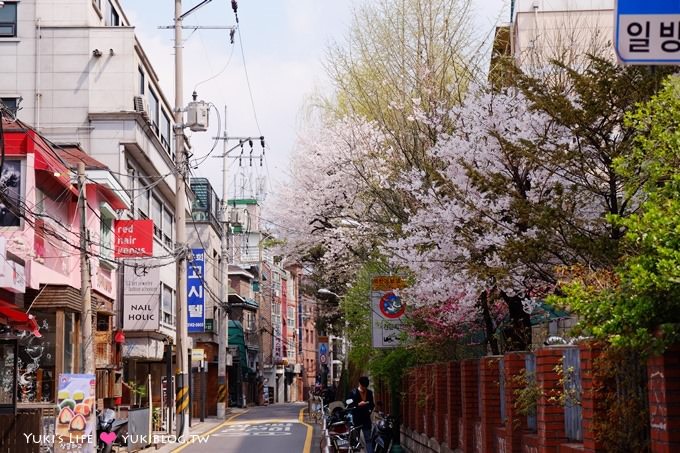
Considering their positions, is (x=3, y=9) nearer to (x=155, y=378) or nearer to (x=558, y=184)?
(x=155, y=378)

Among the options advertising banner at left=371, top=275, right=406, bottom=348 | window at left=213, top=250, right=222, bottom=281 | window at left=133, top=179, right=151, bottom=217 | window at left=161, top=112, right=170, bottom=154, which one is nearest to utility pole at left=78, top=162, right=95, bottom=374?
advertising banner at left=371, top=275, right=406, bottom=348

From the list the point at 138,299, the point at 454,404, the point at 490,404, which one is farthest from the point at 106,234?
the point at 490,404

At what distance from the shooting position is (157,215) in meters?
48.5

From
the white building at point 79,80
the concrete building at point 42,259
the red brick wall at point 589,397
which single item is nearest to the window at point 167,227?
the white building at point 79,80

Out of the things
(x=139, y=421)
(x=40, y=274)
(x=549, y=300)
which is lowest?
(x=139, y=421)

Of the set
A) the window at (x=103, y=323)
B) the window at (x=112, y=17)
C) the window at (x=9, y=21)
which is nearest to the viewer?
the window at (x=103, y=323)

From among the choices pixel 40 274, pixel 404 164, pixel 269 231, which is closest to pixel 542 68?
pixel 404 164

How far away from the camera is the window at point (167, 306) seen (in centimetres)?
4803

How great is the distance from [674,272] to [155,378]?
4180 cm

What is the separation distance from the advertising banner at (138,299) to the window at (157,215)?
8839mm

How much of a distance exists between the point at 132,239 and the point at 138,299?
436cm

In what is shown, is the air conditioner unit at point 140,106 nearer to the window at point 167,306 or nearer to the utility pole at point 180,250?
the utility pole at point 180,250

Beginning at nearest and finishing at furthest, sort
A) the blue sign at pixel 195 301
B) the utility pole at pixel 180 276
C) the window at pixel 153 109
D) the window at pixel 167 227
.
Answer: the utility pole at pixel 180 276 < the window at pixel 153 109 < the window at pixel 167 227 < the blue sign at pixel 195 301

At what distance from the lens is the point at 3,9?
141 feet
